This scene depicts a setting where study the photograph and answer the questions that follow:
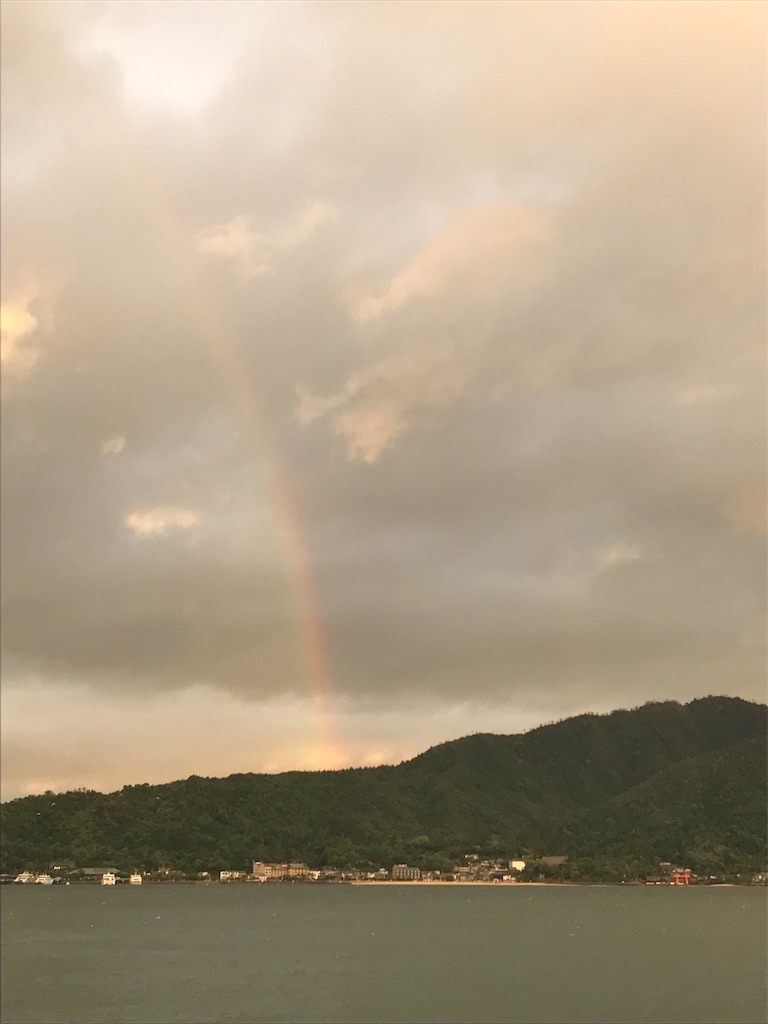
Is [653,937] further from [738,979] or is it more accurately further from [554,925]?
[738,979]

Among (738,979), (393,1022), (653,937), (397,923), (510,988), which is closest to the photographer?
(393,1022)

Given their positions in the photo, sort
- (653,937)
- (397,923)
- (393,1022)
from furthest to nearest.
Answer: (397,923)
(653,937)
(393,1022)

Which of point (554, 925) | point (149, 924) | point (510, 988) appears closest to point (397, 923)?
point (554, 925)

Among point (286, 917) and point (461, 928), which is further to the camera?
point (286, 917)

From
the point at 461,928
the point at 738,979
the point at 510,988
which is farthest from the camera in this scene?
the point at 461,928

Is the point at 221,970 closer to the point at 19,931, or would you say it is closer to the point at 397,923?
the point at 19,931

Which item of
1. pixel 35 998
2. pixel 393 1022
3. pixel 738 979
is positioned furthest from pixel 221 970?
pixel 738 979
